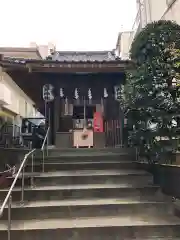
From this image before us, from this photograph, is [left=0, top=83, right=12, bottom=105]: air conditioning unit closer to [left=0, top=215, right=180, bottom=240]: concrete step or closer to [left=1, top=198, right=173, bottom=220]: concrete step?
[left=1, top=198, right=173, bottom=220]: concrete step

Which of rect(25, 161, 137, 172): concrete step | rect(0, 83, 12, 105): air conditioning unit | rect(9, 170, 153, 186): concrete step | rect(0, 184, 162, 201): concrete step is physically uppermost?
rect(0, 83, 12, 105): air conditioning unit

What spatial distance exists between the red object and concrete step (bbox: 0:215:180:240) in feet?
23.5

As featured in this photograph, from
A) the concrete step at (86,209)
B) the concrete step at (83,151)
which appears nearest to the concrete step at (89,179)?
the concrete step at (86,209)

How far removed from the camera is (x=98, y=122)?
11.9 m

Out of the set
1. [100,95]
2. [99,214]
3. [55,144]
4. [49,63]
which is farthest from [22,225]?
[100,95]

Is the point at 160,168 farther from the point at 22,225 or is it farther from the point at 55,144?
the point at 55,144

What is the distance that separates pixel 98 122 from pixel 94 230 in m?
7.67

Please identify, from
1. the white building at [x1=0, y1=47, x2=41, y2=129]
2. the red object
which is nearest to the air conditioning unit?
the white building at [x1=0, y1=47, x2=41, y2=129]

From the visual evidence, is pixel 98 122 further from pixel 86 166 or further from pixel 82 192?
pixel 82 192

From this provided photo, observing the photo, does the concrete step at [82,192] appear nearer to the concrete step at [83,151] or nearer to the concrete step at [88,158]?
the concrete step at [88,158]

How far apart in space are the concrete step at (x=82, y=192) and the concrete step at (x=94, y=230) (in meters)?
0.94

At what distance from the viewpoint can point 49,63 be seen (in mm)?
9312

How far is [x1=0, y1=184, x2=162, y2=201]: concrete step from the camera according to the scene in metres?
5.69

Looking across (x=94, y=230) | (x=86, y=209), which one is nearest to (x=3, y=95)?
(x=86, y=209)
